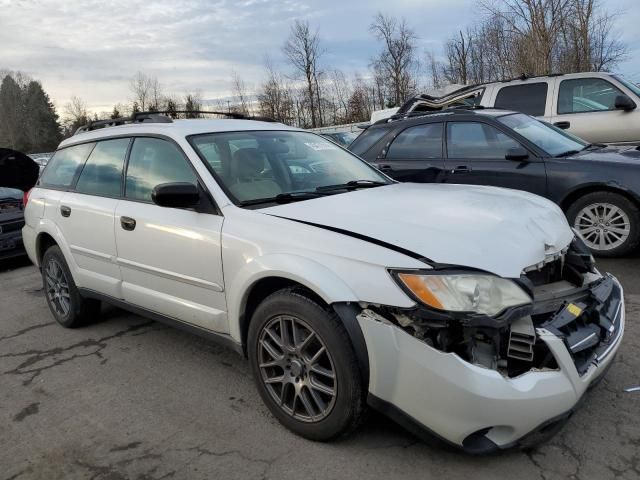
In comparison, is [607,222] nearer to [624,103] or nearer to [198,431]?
[624,103]

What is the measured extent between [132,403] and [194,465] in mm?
850

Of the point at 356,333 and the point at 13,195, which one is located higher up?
the point at 13,195

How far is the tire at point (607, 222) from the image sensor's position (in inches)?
204

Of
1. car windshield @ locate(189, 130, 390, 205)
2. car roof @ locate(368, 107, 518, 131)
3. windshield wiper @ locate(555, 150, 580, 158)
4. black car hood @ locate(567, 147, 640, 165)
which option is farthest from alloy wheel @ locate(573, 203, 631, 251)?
car windshield @ locate(189, 130, 390, 205)

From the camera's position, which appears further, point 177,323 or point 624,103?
point 624,103

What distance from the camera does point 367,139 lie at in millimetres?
6926

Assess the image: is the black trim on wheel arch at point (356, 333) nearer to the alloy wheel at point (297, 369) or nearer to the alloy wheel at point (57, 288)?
the alloy wheel at point (297, 369)

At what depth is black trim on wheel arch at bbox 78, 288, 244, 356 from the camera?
3078mm

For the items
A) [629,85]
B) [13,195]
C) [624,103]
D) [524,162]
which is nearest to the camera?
[524,162]

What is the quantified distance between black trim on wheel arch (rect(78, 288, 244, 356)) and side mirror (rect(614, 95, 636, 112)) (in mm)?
6737

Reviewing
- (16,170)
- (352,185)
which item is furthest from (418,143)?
(16,170)

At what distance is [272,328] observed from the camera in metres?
2.74

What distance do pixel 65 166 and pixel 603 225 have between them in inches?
206

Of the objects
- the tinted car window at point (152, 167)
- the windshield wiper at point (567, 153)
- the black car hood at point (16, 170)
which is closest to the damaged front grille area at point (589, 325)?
the tinted car window at point (152, 167)
